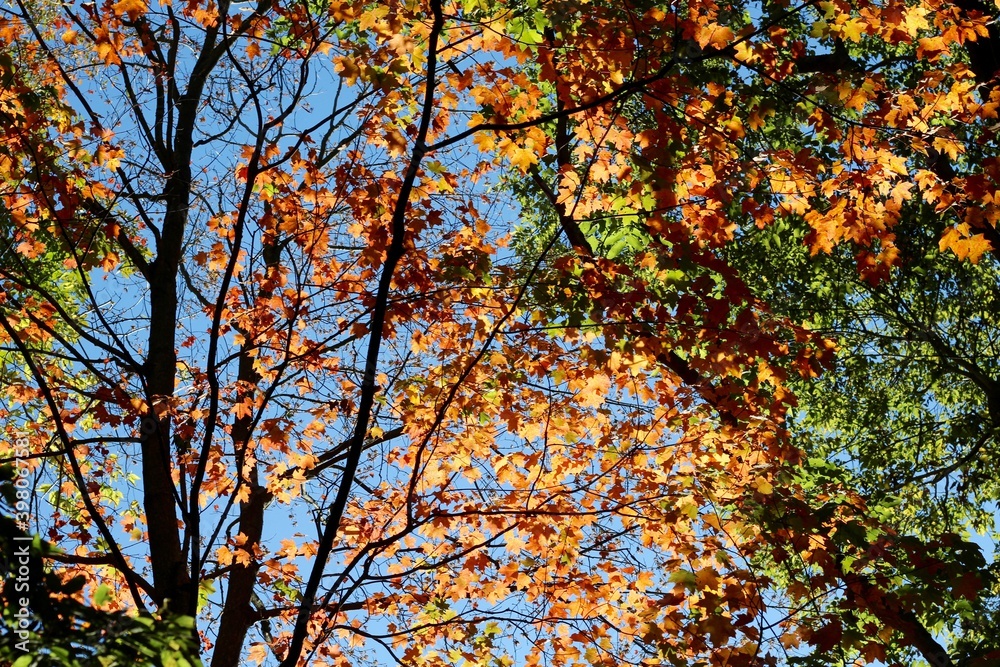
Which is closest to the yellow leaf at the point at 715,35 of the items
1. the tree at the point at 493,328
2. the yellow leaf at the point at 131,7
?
the tree at the point at 493,328

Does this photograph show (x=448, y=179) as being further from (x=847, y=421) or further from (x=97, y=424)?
(x=847, y=421)

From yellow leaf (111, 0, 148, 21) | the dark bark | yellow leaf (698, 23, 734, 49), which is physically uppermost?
yellow leaf (111, 0, 148, 21)

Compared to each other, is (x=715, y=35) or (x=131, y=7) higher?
(x=131, y=7)

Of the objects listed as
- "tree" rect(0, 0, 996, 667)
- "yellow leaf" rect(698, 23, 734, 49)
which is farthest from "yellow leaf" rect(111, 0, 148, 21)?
"yellow leaf" rect(698, 23, 734, 49)

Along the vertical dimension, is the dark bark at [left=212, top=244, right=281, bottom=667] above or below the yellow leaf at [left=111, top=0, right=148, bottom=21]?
below

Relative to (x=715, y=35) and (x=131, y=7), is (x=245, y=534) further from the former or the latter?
(x=715, y=35)

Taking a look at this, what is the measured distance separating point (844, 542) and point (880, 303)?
6.07 meters

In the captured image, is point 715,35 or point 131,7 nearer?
point 715,35

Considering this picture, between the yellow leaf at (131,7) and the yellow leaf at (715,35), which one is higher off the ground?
the yellow leaf at (131,7)

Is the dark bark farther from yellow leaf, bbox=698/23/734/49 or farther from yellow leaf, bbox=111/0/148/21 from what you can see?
yellow leaf, bbox=698/23/734/49

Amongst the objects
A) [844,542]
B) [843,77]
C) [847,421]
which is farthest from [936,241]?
[844,542]

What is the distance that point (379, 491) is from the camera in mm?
7871

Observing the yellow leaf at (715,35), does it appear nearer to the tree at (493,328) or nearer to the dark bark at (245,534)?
the tree at (493,328)

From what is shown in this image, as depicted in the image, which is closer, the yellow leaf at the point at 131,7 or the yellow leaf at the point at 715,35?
the yellow leaf at the point at 715,35
